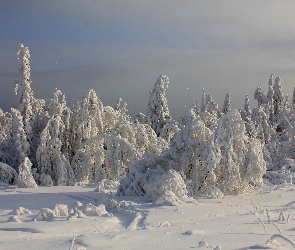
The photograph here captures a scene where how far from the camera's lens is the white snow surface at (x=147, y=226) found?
5.05 meters

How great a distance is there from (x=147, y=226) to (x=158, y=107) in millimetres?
19842

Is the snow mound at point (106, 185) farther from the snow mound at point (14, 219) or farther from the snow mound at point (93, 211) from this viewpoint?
the snow mound at point (14, 219)

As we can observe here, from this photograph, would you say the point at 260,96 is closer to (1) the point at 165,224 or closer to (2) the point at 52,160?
(2) the point at 52,160

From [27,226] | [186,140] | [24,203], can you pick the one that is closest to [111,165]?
[186,140]

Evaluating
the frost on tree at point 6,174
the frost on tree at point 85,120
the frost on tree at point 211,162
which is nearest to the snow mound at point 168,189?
the frost on tree at point 211,162

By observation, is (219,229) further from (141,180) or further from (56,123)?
(56,123)

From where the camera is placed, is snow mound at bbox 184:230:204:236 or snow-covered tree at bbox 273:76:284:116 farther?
snow-covered tree at bbox 273:76:284:116

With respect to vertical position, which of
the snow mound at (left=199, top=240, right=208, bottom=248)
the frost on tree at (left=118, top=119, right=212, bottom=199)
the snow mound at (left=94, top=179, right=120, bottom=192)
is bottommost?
the snow mound at (left=94, top=179, right=120, bottom=192)

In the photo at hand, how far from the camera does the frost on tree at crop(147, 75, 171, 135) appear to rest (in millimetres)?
25156

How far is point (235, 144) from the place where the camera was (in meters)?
11.2

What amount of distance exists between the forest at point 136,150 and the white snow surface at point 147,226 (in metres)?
1.30

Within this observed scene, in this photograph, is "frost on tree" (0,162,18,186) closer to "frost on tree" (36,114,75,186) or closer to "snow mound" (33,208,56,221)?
"frost on tree" (36,114,75,186)

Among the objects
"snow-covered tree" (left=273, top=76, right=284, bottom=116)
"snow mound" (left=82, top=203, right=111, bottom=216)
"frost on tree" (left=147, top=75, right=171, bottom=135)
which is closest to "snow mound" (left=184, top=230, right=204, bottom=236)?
"snow mound" (left=82, top=203, right=111, bottom=216)

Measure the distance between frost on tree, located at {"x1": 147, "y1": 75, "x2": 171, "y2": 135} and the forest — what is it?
7 centimetres
